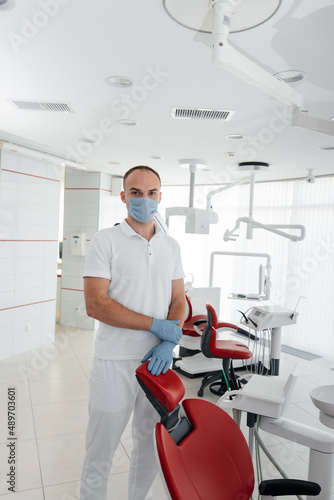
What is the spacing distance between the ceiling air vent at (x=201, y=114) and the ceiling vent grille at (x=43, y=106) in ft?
2.61

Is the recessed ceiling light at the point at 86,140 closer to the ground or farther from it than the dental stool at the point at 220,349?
farther from it

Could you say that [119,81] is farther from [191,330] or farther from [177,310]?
[191,330]

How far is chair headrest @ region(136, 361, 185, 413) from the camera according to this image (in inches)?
46.4

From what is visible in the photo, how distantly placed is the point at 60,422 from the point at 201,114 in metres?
2.66

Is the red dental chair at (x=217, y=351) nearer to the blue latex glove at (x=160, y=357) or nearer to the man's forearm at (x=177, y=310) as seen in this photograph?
the man's forearm at (x=177, y=310)

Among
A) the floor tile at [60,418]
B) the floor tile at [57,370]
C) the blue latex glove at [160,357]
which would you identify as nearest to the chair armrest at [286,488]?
the blue latex glove at [160,357]

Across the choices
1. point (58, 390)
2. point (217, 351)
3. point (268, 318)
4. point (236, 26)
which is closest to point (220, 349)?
point (217, 351)

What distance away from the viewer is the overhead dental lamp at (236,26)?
4.14 ft

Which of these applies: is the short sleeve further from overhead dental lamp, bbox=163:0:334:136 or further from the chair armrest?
the chair armrest

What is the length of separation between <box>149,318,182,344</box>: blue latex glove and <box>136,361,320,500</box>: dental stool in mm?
302

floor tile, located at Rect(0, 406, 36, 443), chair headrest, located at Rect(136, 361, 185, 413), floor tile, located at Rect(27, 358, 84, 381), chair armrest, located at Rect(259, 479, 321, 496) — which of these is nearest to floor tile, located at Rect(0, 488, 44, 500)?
floor tile, located at Rect(0, 406, 36, 443)

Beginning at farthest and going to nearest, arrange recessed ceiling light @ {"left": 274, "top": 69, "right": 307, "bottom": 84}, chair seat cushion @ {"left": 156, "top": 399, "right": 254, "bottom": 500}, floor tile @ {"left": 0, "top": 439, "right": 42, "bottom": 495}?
1. floor tile @ {"left": 0, "top": 439, "right": 42, "bottom": 495}
2. recessed ceiling light @ {"left": 274, "top": 69, "right": 307, "bottom": 84}
3. chair seat cushion @ {"left": 156, "top": 399, "right": 254, "bottom": 500}

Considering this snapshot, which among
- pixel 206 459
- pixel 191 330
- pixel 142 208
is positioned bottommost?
pixel 191 330

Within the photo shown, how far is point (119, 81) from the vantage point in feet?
7.48
